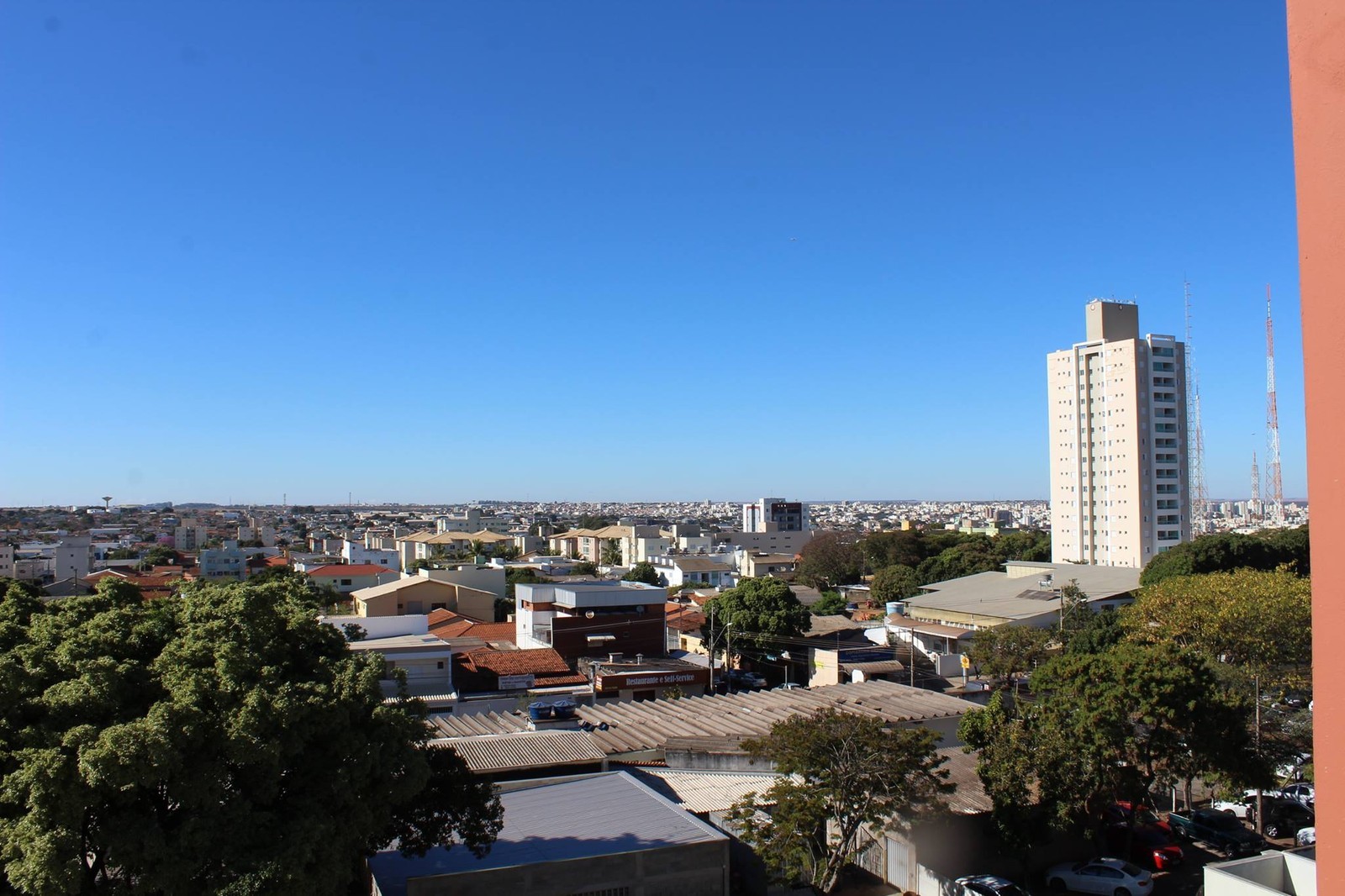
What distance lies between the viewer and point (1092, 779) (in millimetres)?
14562

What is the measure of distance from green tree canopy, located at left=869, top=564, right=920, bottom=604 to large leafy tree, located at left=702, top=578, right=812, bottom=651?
62.0ft

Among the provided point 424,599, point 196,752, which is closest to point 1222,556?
point 424,599

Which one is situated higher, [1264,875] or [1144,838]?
[1264,875]

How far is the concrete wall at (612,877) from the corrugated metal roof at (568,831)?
4.8 inches

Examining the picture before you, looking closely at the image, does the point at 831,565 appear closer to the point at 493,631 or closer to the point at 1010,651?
the point at 493,631

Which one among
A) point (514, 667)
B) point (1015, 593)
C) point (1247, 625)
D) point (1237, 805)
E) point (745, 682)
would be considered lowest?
point (745, 682)

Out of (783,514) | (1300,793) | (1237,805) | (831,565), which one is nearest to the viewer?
(1300,793)

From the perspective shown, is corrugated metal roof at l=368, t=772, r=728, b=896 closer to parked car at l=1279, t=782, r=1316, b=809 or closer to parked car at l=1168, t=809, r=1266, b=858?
parked car at l=1168, t=809, r=1266, b=858

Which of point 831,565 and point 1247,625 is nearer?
point 1247,625

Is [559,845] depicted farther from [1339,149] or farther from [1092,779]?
[1339,149]

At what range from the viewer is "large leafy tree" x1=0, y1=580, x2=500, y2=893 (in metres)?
8.63

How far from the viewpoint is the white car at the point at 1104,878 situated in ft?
48.3

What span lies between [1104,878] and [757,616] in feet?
73.9

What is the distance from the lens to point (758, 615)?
122ft
